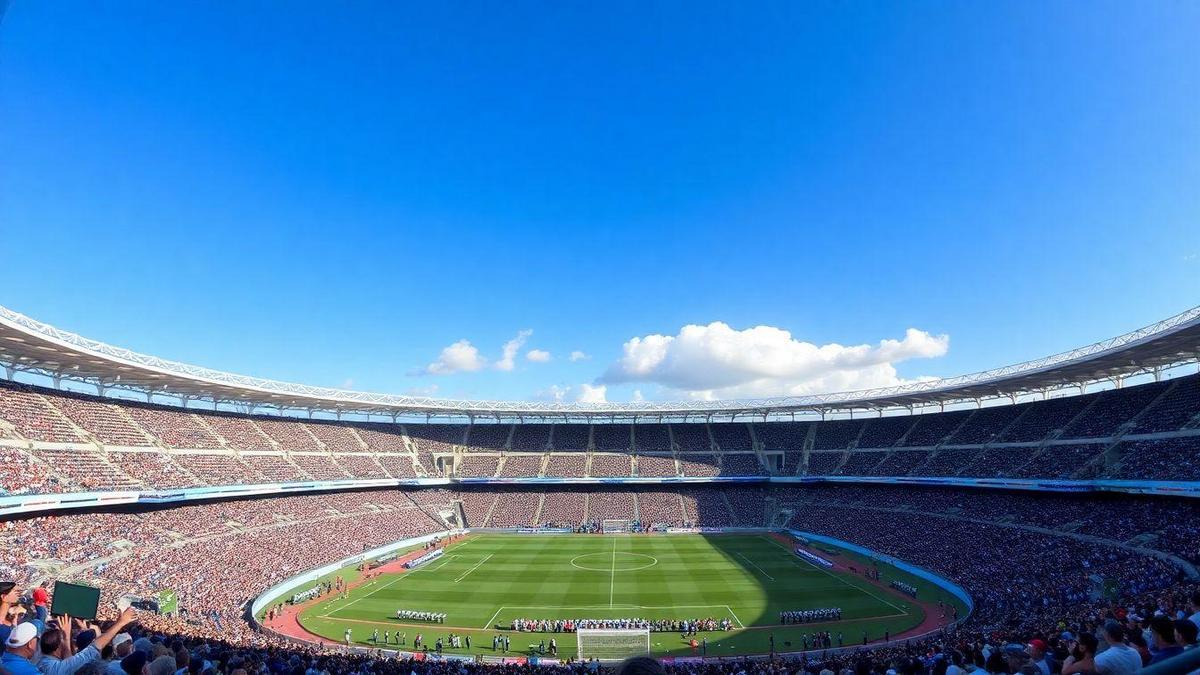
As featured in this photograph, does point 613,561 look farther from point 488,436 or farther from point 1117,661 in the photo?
point 1117,661

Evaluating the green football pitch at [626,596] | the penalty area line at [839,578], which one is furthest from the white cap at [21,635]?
the penalty area line at [839,578]

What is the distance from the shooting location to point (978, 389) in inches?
1987

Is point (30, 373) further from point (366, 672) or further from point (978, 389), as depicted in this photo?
point (978, 389)

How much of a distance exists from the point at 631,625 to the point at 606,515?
30.9 meters

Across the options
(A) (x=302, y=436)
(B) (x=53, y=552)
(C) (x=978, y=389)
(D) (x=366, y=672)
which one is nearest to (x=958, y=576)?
(C) (x=978, y=389)

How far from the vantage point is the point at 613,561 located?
46000mm

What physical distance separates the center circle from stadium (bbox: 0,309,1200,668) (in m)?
0.42

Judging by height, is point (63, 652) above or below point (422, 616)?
above

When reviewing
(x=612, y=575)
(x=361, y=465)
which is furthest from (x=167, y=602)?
(x=361, y=465)

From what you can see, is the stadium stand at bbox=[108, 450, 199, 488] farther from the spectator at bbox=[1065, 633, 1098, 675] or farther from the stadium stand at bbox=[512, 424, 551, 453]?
the spectator at bbox=[1065, 633, 1098, 675]

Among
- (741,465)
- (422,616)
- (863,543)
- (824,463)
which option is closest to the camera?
(422,616)

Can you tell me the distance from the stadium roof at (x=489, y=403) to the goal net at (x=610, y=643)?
31.5 meters

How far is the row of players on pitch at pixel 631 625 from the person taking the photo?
98.3 ft

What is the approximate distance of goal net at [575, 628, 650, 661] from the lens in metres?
27.2
